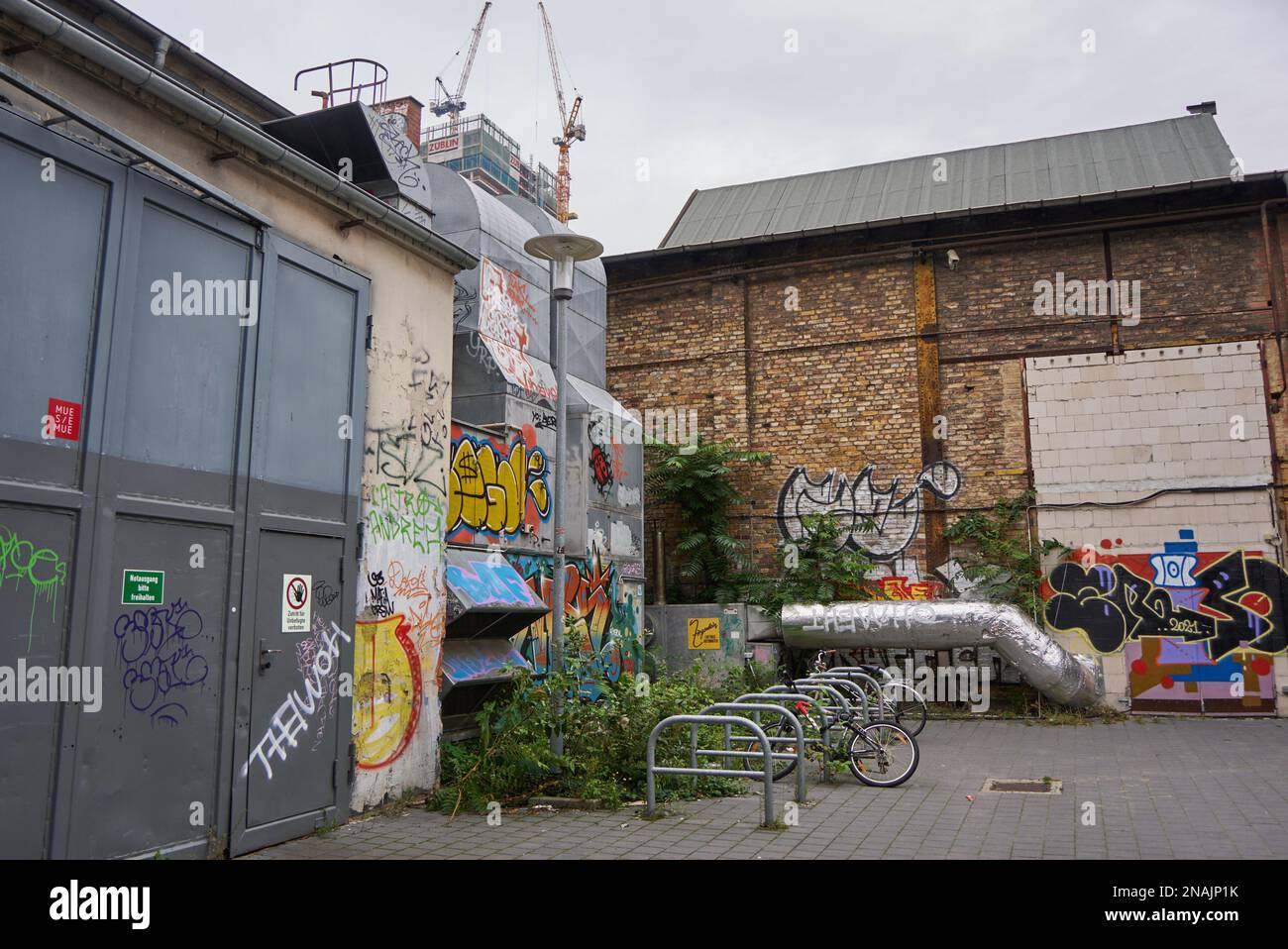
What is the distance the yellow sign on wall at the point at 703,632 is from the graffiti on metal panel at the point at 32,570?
1094 cm

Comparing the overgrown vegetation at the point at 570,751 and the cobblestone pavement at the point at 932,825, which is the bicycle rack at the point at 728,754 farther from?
the overgrown vegetation at the point at 570,751

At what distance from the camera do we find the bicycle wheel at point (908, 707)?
38.1 feet

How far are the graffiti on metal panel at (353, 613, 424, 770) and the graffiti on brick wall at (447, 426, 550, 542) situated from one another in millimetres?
1546

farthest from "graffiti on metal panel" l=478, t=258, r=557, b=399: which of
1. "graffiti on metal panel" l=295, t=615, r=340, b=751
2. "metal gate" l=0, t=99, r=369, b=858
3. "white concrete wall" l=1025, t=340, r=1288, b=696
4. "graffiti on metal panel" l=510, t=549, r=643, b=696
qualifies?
"white concrete wall" l=1025, t=340, r=1288, b=696

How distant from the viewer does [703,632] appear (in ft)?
50.1

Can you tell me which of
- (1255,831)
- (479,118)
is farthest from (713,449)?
(479,118)

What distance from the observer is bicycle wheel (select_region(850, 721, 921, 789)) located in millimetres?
8836

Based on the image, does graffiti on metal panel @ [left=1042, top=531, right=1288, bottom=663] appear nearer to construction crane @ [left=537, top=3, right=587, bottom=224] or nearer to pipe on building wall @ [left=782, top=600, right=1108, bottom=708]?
pipe on building wall @ [left=782, top=600, right=1108, bottom=708]

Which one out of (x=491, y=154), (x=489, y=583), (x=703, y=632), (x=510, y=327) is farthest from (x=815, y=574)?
(x=491, y=154)

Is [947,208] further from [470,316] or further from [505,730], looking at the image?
[505,730]

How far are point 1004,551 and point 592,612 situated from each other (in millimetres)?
6755

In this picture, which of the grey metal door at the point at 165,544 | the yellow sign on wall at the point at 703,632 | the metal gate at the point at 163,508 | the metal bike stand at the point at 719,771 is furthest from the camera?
the yellow sign on wall at the point at 703,632

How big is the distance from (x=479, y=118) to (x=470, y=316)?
63265 millimetres

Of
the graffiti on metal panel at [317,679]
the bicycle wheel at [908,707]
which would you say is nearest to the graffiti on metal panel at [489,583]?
the graffiti on metal panel at [317,679]
